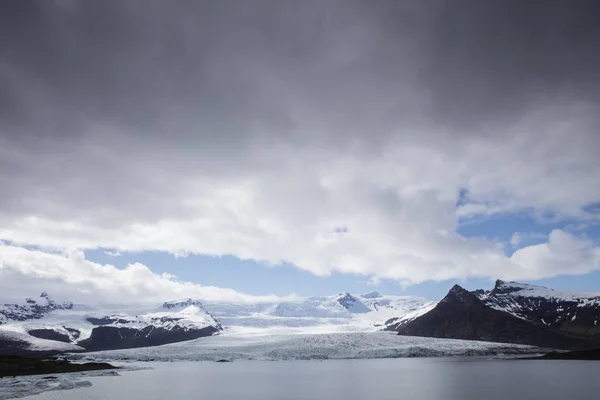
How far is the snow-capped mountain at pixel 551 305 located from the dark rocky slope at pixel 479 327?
15.4 metres

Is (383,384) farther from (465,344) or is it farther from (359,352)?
(465,344)

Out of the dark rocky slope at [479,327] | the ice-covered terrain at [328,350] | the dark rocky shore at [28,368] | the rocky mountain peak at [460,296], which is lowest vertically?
the dark rocky shore at [28,368]

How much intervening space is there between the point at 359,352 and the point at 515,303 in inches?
4652

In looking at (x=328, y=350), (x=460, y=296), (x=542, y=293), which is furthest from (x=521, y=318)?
(x=328, y=350)

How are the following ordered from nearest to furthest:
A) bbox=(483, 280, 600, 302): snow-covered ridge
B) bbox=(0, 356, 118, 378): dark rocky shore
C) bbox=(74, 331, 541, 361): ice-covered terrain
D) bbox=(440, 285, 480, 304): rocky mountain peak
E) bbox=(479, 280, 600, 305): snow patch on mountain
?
bbox=(0, 356, 118, 378): dark rocky shore, bbox=(74, 331, 541, 361): ice-covered terrain, bbox=(440, 285, 480, 304): rocky mountain peak, bbox=(479, 280, 600, 305): snow patch on mountain, bbox=(483, 280, 600, 302): snow-covered ridge

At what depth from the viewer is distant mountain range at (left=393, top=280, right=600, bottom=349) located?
13800cm

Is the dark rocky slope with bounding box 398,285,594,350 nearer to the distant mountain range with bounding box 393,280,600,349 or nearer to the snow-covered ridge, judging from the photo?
the distant mountain range with bounding box 393,280,600,349

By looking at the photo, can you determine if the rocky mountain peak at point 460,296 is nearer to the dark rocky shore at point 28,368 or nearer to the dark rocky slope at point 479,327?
the dark rocky slope at point 479,327

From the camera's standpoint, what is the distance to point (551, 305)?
173 metres

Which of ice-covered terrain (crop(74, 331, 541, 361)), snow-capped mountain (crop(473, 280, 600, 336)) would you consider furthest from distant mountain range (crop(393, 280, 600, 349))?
ice-covered terrain (crop(74, 331, 541, 361))

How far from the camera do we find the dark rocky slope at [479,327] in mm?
134625

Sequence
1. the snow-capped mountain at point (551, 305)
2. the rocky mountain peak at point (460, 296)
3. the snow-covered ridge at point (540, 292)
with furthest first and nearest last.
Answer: the snow-covered ridge at point (540, 292) < the rocky mountain peak at point (460, 296) < the snow-capped mountain at point (551, 305)

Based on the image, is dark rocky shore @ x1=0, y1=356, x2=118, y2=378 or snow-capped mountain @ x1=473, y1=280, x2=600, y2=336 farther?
snow-capped mountain @ x1=473, y1=280, x2=600, y2=336

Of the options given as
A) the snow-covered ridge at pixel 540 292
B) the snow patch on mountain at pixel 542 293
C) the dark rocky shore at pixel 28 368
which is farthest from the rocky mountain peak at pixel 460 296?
the dark rocky shore at pixel 28 368
